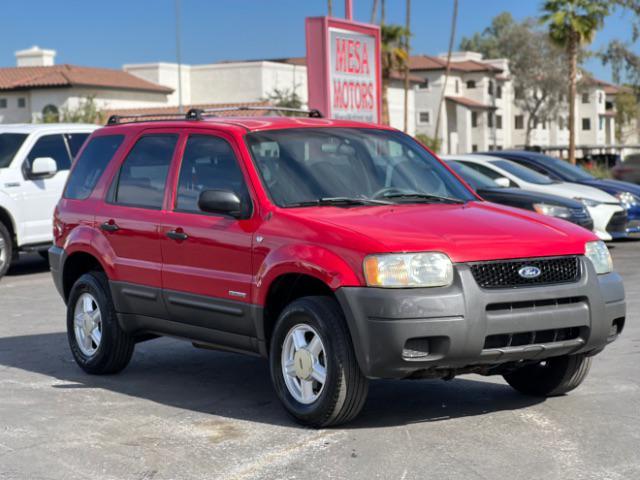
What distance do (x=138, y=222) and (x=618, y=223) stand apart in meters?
11.5

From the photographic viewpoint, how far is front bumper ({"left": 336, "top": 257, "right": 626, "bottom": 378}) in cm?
575

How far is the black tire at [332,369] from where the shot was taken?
235 inches

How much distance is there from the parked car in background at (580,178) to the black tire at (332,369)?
12.8 meters

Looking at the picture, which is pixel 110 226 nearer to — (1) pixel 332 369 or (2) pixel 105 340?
(2) pixel 105 340

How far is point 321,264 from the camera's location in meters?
6.06

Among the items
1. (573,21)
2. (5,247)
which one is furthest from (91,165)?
(573,21)

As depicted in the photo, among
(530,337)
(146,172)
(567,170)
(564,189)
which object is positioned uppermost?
(146,172)

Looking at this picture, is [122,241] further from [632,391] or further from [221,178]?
[632,391]

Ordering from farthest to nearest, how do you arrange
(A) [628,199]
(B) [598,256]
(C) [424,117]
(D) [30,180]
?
(C) [424,117] → (A) [628,199] → (D) [30,180] → (B) [598,256]

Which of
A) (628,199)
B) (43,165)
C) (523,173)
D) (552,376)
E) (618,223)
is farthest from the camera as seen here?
(628,199)


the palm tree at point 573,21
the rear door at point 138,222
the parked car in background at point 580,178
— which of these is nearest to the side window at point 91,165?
the rear door at point 138,222

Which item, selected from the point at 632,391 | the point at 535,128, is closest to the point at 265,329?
the point at 632,391

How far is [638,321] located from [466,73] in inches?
3392

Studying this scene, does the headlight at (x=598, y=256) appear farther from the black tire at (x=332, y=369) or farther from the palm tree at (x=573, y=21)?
the palm tree at (x=573, y=21)
